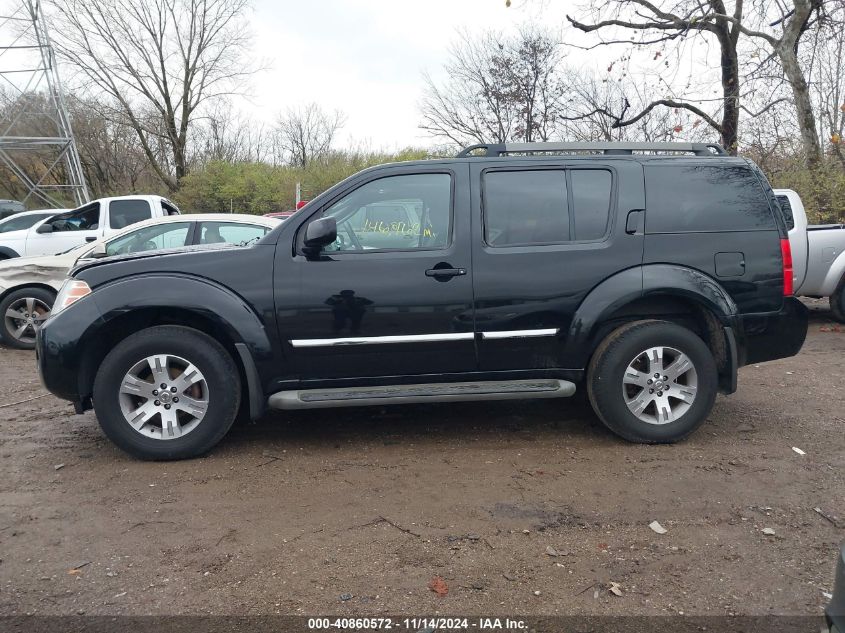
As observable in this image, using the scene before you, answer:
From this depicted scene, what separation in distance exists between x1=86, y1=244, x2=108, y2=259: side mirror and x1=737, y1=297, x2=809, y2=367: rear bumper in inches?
273

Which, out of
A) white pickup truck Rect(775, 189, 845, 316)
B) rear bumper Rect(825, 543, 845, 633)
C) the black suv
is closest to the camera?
rear bumper Rect(825, 543, 845, 633)

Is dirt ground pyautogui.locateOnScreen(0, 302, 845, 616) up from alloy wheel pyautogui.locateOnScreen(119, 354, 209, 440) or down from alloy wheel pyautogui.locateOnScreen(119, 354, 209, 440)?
down

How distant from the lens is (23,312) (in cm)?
829

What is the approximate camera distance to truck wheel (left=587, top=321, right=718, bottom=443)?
4309 mm

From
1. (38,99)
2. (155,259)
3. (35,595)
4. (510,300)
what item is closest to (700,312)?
(510,300)

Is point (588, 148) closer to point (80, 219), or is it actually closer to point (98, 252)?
point (98, 252)

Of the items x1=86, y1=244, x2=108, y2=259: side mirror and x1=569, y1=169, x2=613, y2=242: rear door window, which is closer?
x1=569, y1=169, x2=613, y2=242: rear door window

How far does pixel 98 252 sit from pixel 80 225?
4067 mm

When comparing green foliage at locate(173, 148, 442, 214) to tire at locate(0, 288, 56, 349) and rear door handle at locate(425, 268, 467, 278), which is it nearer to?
tire at locate(0, 288, 56, 349)

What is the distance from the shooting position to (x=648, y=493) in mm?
3680

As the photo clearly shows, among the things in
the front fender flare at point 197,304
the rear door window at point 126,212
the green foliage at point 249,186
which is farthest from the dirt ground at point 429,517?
the green foliage at point 249,186

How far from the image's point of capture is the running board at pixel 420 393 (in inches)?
164

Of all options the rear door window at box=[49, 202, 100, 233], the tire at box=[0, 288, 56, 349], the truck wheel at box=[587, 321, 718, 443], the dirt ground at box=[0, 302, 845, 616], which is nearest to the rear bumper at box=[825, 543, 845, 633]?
the dirt ground at box=[0, 302, 845, 616]

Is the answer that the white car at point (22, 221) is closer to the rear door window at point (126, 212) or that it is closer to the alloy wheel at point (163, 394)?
the rear door window at point (126, 212)
